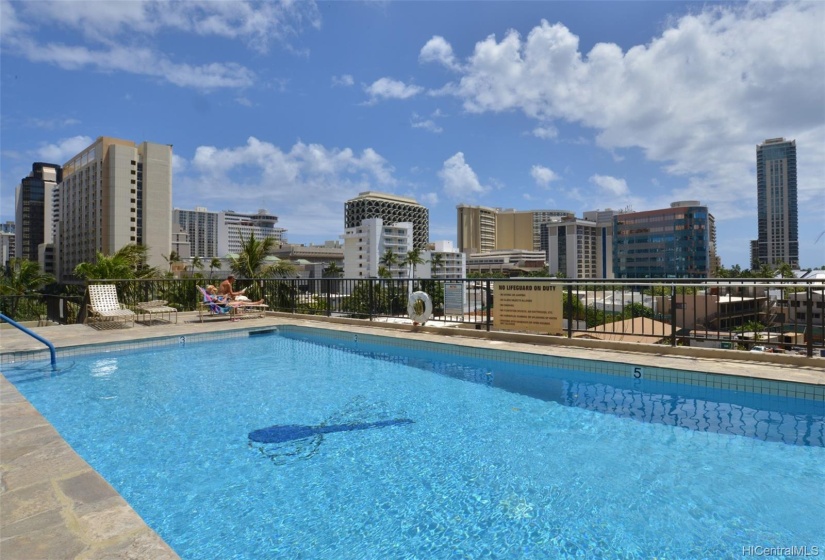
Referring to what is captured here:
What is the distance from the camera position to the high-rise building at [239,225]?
175875 millimetres

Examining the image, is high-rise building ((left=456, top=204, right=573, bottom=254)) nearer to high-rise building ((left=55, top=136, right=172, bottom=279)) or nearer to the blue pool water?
high-rise building ((left=55, top=136, right=172, bottom=279))

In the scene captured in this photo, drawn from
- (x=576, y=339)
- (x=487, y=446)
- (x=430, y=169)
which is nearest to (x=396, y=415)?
(x=487, y=446)

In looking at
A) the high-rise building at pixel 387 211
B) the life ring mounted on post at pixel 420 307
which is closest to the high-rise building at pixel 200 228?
the high-rise building at pixel 387 211

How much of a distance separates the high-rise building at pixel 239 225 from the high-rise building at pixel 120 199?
A: 244 ft

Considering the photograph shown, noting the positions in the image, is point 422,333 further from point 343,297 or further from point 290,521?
point 290,521

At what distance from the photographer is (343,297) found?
37.7ft

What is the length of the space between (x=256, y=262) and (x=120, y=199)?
82237 millimetres

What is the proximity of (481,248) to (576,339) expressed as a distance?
17713 cm

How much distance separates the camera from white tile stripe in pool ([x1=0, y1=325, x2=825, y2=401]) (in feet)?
16.1

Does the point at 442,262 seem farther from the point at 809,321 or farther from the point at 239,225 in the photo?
the point at 809,321

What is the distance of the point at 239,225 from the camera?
17138 cm

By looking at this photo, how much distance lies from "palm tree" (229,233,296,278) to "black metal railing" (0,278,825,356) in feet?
22.8

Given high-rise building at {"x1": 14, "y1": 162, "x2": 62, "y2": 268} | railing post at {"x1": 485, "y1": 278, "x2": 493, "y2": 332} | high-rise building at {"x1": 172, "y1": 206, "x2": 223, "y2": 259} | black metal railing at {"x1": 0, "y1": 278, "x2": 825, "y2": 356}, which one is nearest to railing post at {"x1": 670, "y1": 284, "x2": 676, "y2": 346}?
black metal railing at {"x1": 0, "y1": 278, "x2": 825, "y2": 356}

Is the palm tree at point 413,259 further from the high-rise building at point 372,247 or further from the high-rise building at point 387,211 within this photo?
the high-rise building at point 387,211
